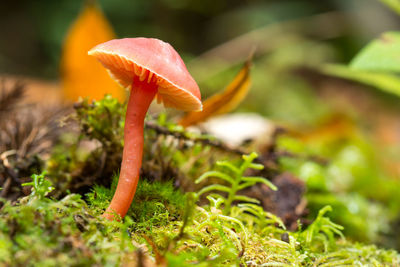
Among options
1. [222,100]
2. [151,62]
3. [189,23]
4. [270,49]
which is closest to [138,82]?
[151,62]

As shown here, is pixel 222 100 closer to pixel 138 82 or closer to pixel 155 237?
pixel 138 82

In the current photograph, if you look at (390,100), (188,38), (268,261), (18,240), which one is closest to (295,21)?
(188,38)

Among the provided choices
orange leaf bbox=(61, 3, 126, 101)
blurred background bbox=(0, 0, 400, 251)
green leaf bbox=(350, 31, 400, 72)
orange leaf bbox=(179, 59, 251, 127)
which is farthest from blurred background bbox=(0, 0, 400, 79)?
green leaf bbox=(350, 31, 400, 72)

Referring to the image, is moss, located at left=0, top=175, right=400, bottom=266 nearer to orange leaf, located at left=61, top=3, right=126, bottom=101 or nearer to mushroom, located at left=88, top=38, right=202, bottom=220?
mushroom, located at left=88, top=38, right=202, bottom=220

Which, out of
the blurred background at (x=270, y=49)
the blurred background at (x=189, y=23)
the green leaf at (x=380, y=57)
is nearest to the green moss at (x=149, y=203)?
the green leaf at (x=380, y=57)

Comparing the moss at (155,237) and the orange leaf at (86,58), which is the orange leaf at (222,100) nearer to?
the moss at (155,237)
